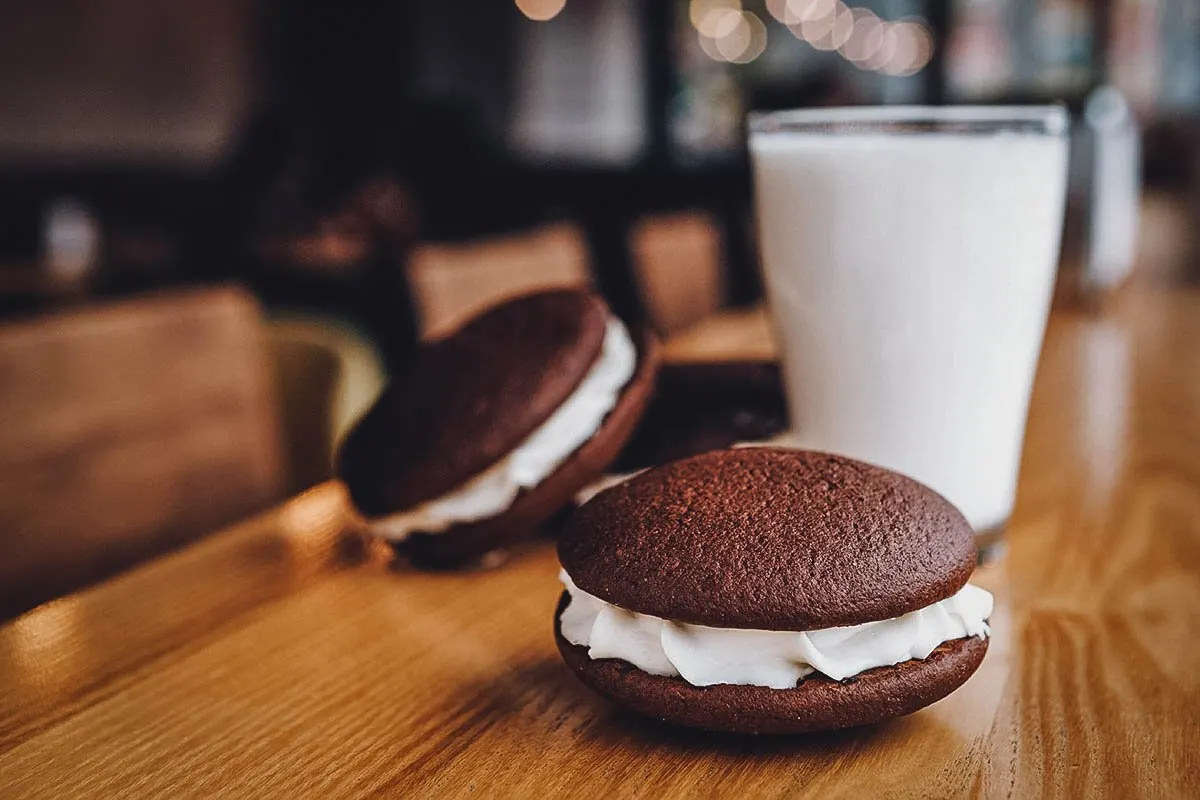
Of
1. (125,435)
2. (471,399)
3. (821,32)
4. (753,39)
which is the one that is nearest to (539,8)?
(753,39)

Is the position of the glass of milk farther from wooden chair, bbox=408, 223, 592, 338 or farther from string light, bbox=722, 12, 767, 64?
string light, bbox=722, 12, 767, 64

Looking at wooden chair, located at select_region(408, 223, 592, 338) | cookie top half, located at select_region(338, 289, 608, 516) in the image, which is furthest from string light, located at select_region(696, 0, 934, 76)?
cookie top half, located at select_region(338, 289, 608, 516)

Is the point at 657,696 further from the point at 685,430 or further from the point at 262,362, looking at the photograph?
the point at 262,362

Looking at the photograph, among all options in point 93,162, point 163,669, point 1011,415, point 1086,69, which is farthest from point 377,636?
point 1086,69

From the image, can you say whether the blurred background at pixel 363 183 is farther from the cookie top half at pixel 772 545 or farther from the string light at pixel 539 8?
the cookie top half at pixel 772 545

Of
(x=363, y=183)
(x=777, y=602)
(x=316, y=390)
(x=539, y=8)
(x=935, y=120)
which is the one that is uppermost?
(x=539, y=8)

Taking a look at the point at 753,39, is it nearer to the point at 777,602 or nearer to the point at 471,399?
the point at 471,399
